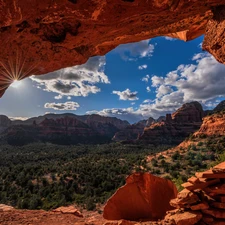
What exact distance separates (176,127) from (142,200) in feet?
288

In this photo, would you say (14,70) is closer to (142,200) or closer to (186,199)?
(142,200)

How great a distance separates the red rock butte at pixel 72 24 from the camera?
4793mm

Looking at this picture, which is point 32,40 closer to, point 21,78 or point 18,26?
point 18,26

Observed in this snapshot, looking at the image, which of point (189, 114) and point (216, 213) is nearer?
point (216, 213)

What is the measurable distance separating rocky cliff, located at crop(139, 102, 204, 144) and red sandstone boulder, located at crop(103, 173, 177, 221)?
75309 mm

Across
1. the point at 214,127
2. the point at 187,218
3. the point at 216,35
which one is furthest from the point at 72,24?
the point at 214,127

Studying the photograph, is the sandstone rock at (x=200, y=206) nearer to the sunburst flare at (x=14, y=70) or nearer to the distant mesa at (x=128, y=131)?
the sunburst flare at (x=14, y=70)

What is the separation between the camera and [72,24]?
613 centimetres

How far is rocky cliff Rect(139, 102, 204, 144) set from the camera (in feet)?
276

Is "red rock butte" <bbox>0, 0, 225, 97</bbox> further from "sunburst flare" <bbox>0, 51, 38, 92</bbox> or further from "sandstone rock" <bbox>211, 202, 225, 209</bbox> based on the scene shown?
"sandstone rock" <bbox>211, 202, 225, 209</bbox>

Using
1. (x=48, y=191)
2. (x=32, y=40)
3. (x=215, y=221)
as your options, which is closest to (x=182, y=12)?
(x=32, y=40)

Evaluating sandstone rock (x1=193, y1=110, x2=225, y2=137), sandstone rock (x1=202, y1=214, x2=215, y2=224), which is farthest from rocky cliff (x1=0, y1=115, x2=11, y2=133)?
sandstone rock (x1=202, y1=214, x2=215, y2=224)

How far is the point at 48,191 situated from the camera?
78.5 feet

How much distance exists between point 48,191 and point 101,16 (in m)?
23.7
